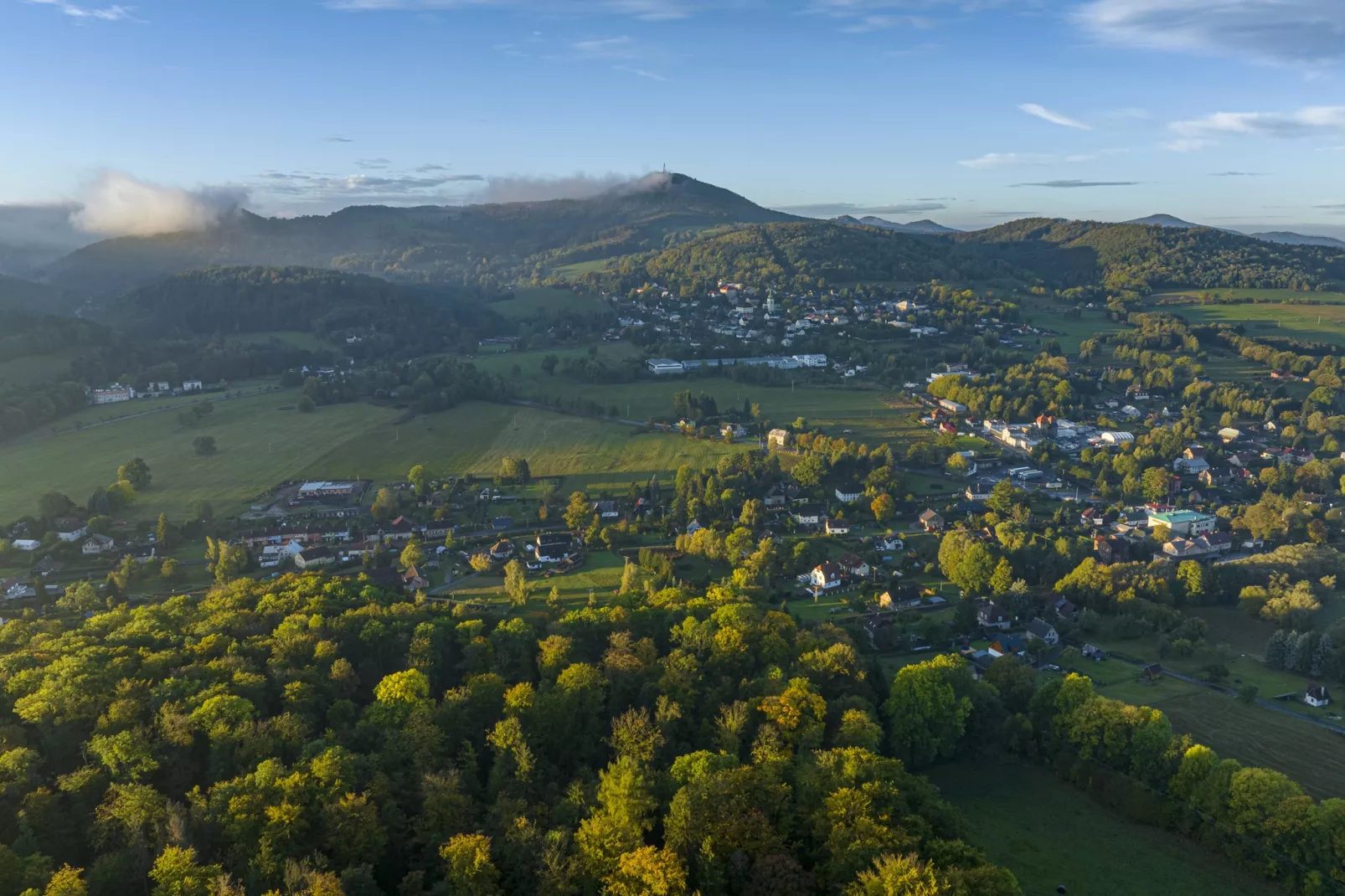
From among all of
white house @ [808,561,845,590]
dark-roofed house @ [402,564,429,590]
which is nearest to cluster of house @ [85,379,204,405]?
dark-roofed house @ [402,564,429,590]

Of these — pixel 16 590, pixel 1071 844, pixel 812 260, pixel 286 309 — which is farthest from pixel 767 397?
pixel 812 260

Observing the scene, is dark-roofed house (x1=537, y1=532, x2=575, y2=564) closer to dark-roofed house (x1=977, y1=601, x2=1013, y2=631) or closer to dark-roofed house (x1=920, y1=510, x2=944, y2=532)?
dark-roofed house (x1=977, y1=601, x2=1013, y2=631)

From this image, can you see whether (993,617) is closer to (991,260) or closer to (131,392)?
(131,392)

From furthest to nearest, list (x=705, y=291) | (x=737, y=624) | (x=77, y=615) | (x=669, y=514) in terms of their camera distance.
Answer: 1. (x=705, y=291)
2. (x=669, y=514)
3. (x=77, y=615)
4. (x=737, y=624)

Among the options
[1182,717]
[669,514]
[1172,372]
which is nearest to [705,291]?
[1172,372]

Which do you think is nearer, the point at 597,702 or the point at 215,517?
the point at 597,702

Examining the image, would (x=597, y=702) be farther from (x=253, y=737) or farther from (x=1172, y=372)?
(x=1172, y=372)
